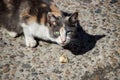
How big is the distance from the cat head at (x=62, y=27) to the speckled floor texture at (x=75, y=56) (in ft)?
1.13

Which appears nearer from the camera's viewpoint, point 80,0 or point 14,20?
point 14,20

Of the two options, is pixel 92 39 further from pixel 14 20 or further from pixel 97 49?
pixel 14 20

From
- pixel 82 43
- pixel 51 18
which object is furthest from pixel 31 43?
pixel 82 43

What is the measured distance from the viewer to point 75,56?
3426mm

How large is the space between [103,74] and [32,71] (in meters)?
0.80

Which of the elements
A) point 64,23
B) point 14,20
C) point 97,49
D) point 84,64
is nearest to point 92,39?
point 97,49

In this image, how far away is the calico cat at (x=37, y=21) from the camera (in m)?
3.08

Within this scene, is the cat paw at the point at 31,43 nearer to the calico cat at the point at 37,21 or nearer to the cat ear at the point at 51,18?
the calico cat at the point at 37,21

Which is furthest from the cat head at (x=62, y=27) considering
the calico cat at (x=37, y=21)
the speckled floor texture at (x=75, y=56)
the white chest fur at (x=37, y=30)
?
the speckled floor texture at (x=75, y=56)

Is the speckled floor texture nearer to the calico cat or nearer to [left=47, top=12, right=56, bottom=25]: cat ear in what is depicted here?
the calico cat

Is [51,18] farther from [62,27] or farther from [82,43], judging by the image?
[82,43]

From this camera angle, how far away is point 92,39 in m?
3.63

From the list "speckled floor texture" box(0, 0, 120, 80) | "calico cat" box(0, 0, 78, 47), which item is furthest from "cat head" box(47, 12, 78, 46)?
"speckled floor texture" box(0, 0, 120, 80)

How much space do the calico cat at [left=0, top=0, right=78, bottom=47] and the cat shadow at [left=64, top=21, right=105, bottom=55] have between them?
1.15 ft
